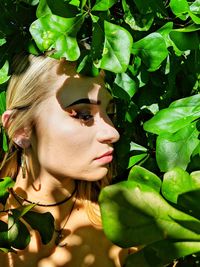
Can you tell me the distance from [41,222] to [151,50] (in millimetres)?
466

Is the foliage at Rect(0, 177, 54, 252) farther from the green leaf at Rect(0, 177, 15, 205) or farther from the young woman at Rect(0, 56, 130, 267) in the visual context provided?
the young woman at Rect(0, 56, 130, 267)

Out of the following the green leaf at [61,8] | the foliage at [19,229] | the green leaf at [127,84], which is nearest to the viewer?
the foliage at [19,229]

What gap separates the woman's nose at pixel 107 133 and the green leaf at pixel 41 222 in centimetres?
51

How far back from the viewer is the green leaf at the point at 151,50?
104 cm

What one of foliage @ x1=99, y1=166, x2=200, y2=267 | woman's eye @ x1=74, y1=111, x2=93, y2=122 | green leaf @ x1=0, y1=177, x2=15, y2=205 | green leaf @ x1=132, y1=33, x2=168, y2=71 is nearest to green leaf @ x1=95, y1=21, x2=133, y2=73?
green leaf @ x1=132, y1=33, x2=168, y2=71

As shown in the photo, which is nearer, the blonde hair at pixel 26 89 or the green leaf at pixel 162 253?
the green leaf at pixel 162 253

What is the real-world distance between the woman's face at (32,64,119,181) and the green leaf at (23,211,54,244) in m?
0.50

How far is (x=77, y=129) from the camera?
4.45ft

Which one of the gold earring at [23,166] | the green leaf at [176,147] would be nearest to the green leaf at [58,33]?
the green leaf at [176,147]

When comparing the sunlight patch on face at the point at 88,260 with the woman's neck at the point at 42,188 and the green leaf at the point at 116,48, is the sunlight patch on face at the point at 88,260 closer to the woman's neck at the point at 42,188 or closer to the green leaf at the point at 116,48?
the woman's neck at the point at 42,188

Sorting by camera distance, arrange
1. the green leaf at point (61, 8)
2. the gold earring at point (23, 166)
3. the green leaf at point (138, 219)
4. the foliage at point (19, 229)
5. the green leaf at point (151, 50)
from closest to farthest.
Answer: the green leaf at point (138, 219) < the foliage at point (19, 229) < the green leaf at point (61, 8) < the green leaf at point (151, 50) < the gold earring at point (23, 166)

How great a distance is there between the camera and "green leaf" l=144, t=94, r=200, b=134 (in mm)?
937

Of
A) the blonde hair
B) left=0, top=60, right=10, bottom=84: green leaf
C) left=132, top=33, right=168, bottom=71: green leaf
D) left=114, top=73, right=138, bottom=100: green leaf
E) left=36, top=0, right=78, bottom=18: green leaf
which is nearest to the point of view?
left=36, top=0, right=78, bottom=18: green leaf

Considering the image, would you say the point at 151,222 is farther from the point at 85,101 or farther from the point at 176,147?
the point at 85,101
